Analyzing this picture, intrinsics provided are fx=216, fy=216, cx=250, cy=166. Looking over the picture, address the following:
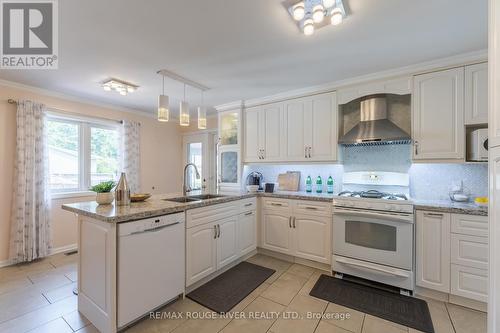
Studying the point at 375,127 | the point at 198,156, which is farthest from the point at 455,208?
the point at 198,156

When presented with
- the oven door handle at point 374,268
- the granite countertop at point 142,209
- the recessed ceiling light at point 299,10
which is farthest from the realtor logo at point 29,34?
the oven door handle at point 374,268

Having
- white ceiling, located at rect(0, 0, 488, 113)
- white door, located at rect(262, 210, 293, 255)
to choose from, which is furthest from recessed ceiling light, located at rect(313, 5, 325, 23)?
white door, located at rect(262, 210, 293, 255)

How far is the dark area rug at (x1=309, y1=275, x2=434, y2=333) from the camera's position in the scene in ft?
6.06

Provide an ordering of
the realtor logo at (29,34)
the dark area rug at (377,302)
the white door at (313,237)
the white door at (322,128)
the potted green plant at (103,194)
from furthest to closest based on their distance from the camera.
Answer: the white door at (322,128), the white door at (313,237), the potted green plant at (103,194), the dark area rug at (377,302), the realtor logo at (29,34)

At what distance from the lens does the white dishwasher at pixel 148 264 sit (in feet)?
5.39

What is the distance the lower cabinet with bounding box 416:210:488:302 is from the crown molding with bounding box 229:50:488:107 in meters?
1.54

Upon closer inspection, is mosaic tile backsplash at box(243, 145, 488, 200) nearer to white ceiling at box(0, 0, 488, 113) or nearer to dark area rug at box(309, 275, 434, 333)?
white ceiling at box(0, 0, 488, 113)

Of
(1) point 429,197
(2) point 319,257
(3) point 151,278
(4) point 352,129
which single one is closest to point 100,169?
(3) point 151,278

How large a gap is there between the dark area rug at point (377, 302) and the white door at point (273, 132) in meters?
1.81

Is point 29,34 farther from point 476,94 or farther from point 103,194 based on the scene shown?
point 476,94

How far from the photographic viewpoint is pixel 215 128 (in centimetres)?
467

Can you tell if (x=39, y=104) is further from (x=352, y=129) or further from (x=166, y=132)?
(x=352, y=129)

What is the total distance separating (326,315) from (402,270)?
37.9 inches

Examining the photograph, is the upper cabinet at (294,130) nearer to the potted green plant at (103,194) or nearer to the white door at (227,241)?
the white door at (227,241)
